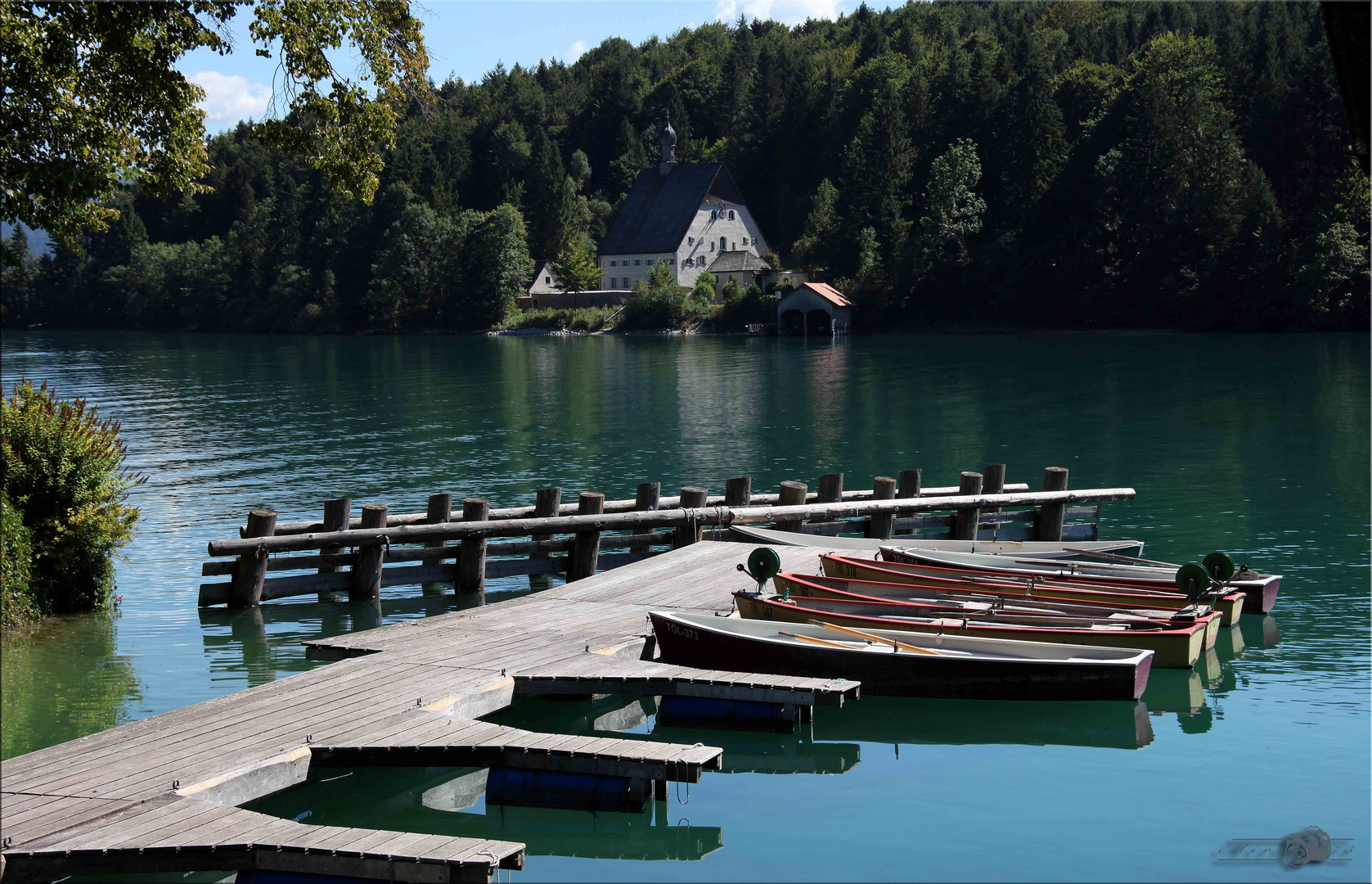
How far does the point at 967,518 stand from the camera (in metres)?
22.0

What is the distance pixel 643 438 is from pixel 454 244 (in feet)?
314

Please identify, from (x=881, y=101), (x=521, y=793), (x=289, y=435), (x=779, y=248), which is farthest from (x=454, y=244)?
(x=521, y=793)

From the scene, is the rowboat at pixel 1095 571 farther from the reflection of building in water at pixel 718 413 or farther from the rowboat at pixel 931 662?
the reflection of building in water at pixel 718 413

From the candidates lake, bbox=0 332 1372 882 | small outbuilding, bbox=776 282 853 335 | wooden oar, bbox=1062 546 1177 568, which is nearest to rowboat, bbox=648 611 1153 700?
lake, bbox=0 332 1372 882

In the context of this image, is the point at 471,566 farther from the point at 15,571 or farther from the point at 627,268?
the point at 627,268

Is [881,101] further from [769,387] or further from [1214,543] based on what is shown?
[1214,543]

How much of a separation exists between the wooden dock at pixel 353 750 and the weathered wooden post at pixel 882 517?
21.4 ft

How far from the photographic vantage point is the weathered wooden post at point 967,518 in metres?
22.0

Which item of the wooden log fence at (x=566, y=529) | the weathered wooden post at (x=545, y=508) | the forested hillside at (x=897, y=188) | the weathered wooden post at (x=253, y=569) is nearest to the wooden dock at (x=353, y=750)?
the wooden log fence at (x=566, y=529)

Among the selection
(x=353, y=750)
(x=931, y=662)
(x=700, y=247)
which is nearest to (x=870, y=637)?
(x=931, y=662)

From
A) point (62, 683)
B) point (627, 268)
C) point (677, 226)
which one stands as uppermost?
point (677, 226)

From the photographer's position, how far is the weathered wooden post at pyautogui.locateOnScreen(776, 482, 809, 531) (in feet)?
68.3

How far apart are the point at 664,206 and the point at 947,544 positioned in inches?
4842

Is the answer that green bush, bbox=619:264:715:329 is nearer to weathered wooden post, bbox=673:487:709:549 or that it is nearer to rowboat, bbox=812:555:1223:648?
weathered wooden post, bbox=673:487:709:549
